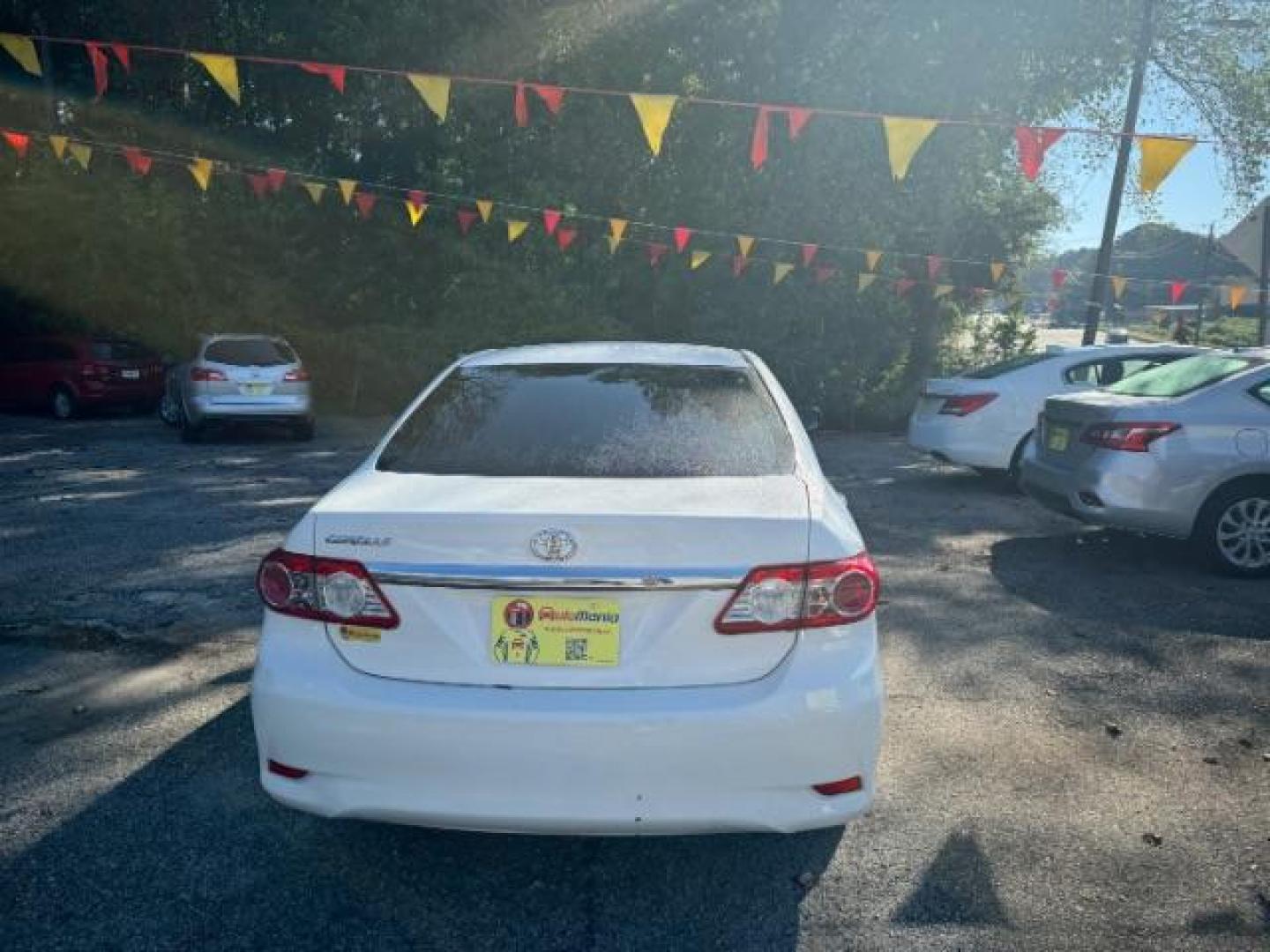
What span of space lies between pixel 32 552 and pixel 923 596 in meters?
5.95

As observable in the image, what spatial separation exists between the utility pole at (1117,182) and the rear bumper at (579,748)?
16.8m

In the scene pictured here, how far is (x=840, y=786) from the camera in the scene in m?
2.83

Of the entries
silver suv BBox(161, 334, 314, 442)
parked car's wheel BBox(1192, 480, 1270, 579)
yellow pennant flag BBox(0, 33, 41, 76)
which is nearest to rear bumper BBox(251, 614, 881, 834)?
parked car's wheel BBox(1192, 480, 1270, 579)

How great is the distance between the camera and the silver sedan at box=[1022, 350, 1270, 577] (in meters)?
7.06

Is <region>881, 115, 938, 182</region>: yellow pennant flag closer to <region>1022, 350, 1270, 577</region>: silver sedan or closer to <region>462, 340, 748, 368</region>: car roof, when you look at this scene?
<region>1022, 350, 1270, 577</region>: silver sedan

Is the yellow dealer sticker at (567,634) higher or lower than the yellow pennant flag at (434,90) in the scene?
lower

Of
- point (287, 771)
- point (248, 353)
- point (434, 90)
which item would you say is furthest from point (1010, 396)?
point (248, 353)

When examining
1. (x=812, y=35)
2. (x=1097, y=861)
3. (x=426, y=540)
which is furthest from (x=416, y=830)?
(x=812, y=35)

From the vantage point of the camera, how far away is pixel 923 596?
6.54m

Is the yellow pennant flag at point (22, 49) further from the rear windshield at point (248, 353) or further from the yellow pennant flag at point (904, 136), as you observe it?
the yellow pennant flag at point (904, 136)

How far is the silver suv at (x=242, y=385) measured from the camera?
544 inches

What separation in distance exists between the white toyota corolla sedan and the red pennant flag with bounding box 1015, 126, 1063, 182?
8111 millimetres

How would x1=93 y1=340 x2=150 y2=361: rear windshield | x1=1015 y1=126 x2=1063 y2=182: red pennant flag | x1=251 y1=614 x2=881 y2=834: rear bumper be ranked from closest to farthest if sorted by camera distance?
x1=251 y1=614 x2=881 y2=834: rear bumper → x1=1015 y1=126 x2=1063 y2=182: red pennant flag → x1=93 y1=340 x2=150 y2=361: rear windshield

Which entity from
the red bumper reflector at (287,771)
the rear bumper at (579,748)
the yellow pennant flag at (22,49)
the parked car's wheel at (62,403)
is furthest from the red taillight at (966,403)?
the parked car's wheel at (62,403)
